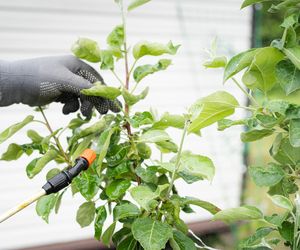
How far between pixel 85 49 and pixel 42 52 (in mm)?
2131

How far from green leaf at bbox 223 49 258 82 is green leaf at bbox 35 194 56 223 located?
0.58m

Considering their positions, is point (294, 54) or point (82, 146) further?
point (82, 146)

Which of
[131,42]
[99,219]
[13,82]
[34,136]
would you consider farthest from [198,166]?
[131,42]

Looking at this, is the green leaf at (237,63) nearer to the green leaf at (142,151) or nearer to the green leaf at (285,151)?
the green leaf at (285,151)

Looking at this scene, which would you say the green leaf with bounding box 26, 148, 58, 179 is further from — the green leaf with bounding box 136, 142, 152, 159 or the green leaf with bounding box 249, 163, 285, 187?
the green leaf with bounding box 249, 163, 285, 187

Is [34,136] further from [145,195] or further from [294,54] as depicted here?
[294,54]

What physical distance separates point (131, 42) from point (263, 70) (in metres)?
2.67

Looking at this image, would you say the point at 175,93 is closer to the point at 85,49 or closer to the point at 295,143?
the point at 85,49

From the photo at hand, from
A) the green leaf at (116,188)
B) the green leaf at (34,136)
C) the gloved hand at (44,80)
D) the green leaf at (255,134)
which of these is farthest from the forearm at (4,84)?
the green leaf at (255,134)

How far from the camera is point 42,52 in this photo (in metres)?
3.44

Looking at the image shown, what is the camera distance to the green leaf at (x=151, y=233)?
1.16 metres

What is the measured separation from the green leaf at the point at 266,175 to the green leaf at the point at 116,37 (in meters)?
0.47

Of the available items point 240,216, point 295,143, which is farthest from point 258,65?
point 240,216

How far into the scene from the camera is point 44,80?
170 centimetres
